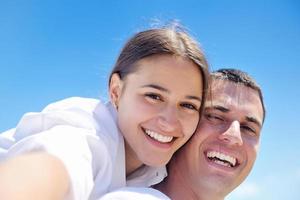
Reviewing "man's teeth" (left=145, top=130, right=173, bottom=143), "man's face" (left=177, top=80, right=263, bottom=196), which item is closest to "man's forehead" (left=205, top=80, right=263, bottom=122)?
"man's face" (left=177, top=80, right=263, bottom=196)

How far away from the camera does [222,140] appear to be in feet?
11.7

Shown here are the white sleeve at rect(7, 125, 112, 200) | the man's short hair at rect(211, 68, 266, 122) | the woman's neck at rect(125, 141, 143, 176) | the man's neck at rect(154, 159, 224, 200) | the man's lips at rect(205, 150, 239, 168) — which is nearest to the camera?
the white sleeve at rect(7, 125, 112, 200)

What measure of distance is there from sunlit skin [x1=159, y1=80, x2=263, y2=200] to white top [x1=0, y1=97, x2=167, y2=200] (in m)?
0.74

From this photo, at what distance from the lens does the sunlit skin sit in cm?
352

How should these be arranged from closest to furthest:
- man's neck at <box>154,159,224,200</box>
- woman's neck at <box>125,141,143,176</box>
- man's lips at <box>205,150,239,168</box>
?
woman's neck at <box>125,141,143,176</box> < man's neck at <box>154,159,224,200</box> < man's lips at <box>205,150,239,168</box>

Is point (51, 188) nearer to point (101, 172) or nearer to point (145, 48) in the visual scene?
point (101, 172)

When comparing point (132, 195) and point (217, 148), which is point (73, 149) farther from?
point (217, 148)

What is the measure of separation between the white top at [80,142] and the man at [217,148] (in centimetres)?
74

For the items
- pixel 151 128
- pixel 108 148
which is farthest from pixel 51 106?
pixel 151 128

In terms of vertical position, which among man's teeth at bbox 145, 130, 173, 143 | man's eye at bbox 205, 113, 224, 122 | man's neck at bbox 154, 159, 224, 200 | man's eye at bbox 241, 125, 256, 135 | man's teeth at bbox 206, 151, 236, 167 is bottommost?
man's neck at bbox 154, 159, 224, 200

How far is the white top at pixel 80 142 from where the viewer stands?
6.14 ft

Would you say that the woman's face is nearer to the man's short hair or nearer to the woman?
the woman

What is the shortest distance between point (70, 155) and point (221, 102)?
1955mm

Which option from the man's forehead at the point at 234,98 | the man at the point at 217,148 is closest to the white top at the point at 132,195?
the man at the point at 217,148
